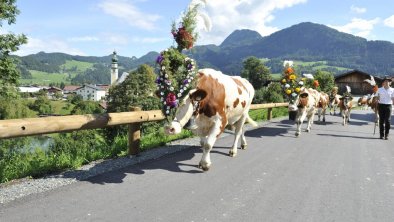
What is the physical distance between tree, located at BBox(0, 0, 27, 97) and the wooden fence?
18956 mm

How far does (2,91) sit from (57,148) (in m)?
17.5

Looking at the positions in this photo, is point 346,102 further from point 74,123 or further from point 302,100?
point 74,123

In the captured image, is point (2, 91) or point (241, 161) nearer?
point (241, 161)

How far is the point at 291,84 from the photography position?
1268 centimetres

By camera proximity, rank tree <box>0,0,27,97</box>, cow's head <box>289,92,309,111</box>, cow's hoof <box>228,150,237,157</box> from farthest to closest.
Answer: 1. tree <box>0,0,27,97</box>
2. cow's head <box>289,92,309,111</box>
3. cow's hoof <box>228,150,237,157</box>

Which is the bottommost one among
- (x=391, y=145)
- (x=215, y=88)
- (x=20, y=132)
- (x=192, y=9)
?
(x=391, y=145)

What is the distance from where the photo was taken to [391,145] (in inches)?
425

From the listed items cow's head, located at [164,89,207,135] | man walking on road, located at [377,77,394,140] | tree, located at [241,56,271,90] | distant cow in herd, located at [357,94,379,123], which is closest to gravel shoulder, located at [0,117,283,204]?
cow's head, located at [164,89,207,135]

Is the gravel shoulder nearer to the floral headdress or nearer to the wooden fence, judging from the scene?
the wooden fence

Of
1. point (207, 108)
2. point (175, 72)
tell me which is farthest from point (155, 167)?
point (175, 72)

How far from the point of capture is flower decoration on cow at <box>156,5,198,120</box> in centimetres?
631

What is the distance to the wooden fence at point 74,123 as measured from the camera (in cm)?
516

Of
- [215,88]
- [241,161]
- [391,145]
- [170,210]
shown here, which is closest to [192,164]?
[241,161]

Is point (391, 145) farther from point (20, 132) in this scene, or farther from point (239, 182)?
point (20, 132)
